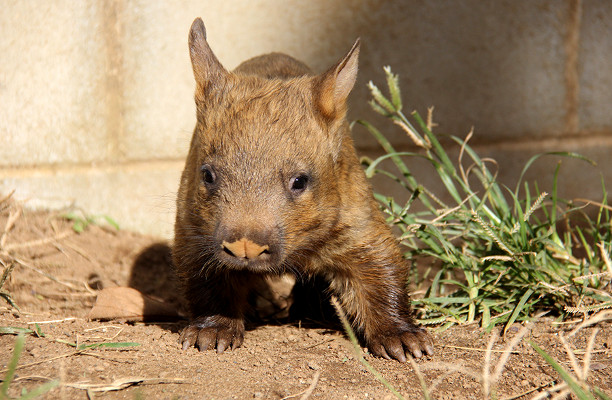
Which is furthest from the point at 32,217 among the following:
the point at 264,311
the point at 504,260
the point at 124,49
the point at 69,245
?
the point at 504,260

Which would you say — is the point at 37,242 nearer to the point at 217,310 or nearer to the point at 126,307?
the point at 126,307

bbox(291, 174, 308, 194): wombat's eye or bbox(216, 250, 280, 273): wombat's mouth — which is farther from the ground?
bbox(291, 174, 308, 194): wombat's eye

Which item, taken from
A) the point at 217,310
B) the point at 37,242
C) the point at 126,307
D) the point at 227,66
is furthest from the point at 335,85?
the point at 37,242

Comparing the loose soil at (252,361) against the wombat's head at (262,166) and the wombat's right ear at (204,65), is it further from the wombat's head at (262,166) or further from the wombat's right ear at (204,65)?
the wombat's right ear at (204,65)

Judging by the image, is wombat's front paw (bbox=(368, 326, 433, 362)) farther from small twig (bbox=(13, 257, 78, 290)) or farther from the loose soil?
small twig (bbox=(13, 257, 78, 290))

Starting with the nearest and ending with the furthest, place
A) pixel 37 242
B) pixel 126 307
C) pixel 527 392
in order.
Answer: pixel 527 392 → pixel 126 307 → pixel 37 242

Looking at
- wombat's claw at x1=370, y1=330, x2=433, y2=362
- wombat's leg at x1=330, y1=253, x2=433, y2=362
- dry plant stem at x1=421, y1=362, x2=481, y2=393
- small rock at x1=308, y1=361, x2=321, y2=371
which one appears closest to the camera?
dry plant stem at x1=421, y1=362, x2=481, y2=393

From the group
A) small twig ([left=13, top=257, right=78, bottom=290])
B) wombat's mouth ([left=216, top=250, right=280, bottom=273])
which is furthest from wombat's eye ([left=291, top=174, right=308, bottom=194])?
small twig ([left=13, top=257, right=78, bottom=290])
